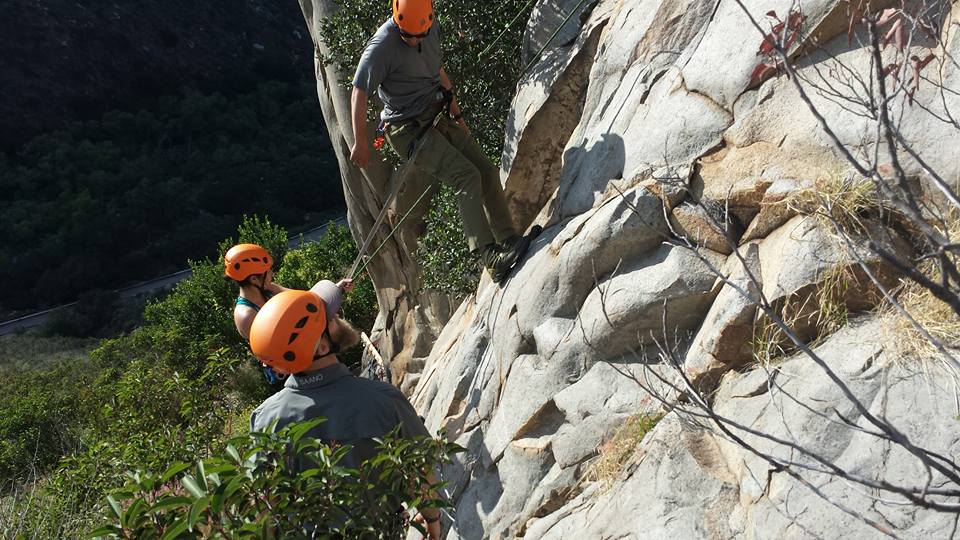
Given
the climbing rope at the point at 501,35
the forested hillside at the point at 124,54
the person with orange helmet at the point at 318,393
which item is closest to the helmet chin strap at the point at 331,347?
the person with orange helmet at the point at 318,393

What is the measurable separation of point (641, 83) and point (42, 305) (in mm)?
38737

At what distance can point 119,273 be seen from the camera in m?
40.3

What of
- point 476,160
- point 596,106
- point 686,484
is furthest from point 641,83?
point 686,484

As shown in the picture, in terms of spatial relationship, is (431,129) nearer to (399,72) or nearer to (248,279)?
(399,72)

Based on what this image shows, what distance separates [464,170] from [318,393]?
2481 mm

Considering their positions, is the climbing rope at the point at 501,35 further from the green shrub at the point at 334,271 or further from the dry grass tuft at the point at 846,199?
the green shrub at the point at 334,271

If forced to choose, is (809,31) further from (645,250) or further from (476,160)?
(476,160)

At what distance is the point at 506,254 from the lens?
6.15 m

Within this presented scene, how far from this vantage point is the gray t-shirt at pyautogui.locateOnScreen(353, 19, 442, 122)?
6012 mm

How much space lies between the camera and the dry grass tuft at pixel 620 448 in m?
Answer: 4.38

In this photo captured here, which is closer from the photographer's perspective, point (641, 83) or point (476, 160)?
point (641, 83)

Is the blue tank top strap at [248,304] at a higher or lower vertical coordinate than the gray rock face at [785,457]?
higher

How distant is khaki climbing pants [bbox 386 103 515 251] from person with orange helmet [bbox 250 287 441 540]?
2159 millimetres

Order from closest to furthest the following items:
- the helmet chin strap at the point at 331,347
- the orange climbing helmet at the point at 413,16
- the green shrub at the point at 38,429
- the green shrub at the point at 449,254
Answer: the helmet chin strap at the point at 331,347 < the orange climbing helmet at the point at 413,16 < the green shrub at the point at 449,254 < the green shrub at the point at 38,429
